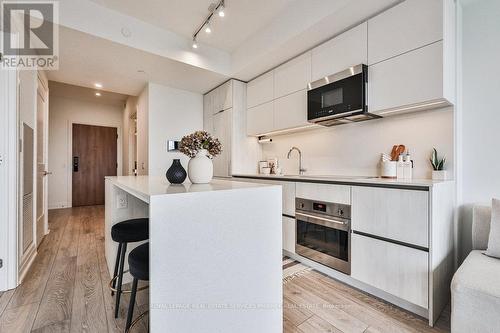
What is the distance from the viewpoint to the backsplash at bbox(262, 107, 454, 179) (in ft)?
6.61

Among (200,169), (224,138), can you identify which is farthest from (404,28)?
(224,138)

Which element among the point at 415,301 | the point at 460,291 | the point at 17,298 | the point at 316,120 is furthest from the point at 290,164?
the point at 17,298

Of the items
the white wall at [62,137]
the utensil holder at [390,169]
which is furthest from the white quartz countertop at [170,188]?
the white wall at [62,137]

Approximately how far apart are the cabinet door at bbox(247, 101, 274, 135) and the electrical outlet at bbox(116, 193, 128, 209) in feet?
6.51

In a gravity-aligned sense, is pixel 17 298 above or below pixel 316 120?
below

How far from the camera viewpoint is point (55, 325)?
1545 mm

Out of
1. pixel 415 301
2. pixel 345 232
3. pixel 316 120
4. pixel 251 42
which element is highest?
pixel 251 42

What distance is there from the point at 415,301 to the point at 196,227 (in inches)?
64.5

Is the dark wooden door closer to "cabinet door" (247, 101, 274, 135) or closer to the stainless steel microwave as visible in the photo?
"cabinet door" (247, 101, 274, 135)

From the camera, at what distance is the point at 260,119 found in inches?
136

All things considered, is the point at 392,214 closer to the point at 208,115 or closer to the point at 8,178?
the point at 8,178

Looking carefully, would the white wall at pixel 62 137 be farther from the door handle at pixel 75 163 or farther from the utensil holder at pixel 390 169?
the utensil holder at pixel 390 169

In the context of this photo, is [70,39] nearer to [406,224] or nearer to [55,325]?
[55,325]

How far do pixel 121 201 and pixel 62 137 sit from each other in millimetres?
5009
